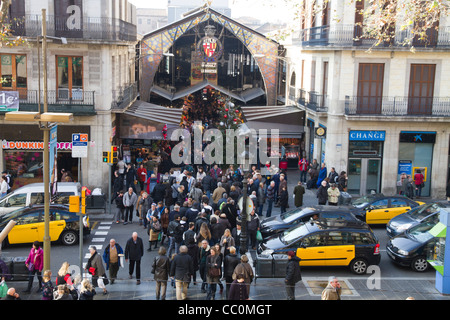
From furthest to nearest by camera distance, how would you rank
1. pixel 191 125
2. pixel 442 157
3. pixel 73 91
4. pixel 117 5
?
pixel 191 125 → pixel 117 5 → pixel 442 157 → pixel 73 91

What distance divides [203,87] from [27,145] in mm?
18844

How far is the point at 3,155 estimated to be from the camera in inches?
1048

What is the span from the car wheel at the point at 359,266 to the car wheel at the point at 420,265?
1599 mm

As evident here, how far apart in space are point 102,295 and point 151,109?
21.4 metres

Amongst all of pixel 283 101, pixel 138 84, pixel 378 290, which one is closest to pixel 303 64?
pixel 283 101

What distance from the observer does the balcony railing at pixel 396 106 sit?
2762cm

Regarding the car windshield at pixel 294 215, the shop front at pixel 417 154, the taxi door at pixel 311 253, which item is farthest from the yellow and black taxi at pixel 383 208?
the shop front at pixel 417 154

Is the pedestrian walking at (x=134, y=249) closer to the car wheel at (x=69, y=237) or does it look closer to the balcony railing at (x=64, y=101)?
the car wheel at (x=69, y=237)

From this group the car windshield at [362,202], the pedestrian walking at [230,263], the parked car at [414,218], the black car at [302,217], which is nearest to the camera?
the pedestrian walking at [230,263]

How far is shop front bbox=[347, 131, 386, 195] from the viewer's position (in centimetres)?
2794

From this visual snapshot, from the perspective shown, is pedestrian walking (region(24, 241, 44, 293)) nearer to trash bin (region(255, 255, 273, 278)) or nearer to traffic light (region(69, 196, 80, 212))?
traffic light (region(69, 196, 80, 212))

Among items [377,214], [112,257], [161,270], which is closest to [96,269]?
[112,257]

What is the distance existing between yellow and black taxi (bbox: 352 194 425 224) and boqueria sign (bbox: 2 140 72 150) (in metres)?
13.7

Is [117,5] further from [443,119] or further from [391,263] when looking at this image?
[391,263]
